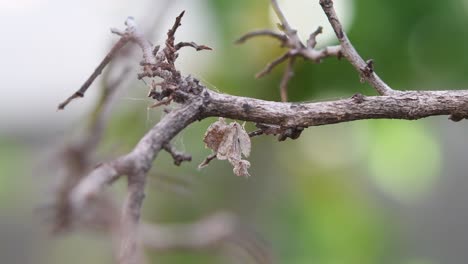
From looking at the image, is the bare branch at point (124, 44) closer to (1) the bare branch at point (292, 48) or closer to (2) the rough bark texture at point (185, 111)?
(2) the rough bark texture at point (185, 111)

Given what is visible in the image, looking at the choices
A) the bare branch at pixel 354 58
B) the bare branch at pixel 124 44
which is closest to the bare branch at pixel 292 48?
the bare branch at pixel 354 58

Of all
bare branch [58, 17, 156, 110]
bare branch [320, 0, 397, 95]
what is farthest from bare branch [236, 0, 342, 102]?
bare branch [58, 17, 156, 110]

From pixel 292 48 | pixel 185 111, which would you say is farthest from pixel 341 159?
pixel 185 111

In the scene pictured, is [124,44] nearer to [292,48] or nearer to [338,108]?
[338,108]

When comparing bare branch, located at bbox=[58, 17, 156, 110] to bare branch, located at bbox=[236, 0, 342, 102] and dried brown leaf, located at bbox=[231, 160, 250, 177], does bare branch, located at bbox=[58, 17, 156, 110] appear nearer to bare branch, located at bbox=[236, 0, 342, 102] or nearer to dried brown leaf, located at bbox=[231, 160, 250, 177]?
dried brown leaf, located at bbox=[231, 160, 250, 177]

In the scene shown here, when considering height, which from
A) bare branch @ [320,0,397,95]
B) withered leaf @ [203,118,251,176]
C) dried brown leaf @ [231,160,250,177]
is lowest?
dried brown leaf @ [231,160,250,177]

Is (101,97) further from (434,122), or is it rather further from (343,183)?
(434,122)
